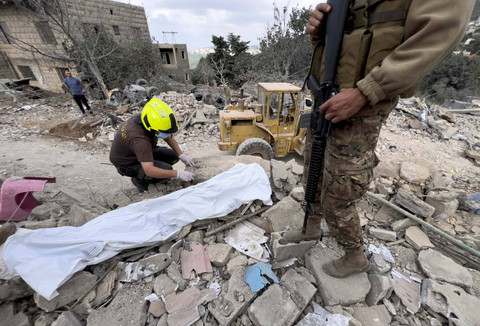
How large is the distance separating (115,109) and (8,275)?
8.62 metres

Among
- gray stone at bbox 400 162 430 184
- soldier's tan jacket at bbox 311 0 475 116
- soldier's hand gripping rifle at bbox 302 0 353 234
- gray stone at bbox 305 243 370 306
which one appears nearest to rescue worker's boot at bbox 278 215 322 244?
gray stone at bbox 305 243 370 306

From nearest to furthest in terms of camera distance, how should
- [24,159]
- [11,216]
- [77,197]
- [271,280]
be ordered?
1. [271,280]
2. [11,216]
3. [77,197]
4. [24,159]

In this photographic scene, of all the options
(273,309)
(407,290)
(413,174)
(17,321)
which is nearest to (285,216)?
(273,309)

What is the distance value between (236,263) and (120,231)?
1186 millimetres

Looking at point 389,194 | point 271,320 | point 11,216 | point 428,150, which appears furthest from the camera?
point 428,150

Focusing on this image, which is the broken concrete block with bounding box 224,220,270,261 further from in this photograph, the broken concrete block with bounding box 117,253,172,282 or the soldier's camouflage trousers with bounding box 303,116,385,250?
the soldier's camouflage trousers with bounding box 303,116,385,250

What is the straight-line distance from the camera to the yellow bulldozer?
A: 4879 millimetres

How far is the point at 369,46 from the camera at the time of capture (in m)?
1.09

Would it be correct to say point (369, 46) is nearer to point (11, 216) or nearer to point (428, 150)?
point (11, 216)

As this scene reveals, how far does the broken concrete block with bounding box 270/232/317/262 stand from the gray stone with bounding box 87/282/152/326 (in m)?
1.11

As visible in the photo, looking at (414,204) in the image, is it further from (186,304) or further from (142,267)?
(142,267)

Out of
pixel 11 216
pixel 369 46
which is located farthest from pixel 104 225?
pixel 369 46

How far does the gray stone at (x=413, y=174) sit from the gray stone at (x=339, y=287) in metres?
2.31

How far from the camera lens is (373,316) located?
146 cm
